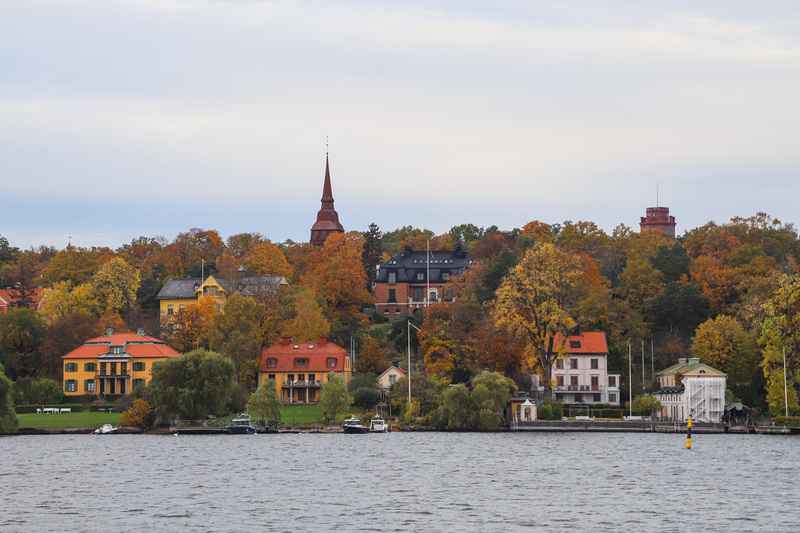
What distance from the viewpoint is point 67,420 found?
93250mm

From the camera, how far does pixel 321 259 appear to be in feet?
466

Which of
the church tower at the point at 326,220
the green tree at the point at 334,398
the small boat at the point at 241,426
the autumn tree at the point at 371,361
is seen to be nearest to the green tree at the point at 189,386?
the small boat at the point at 241,426

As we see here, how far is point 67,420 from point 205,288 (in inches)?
1568

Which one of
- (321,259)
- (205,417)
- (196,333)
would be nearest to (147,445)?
(205,417)

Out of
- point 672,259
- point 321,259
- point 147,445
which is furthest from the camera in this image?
point 321,259

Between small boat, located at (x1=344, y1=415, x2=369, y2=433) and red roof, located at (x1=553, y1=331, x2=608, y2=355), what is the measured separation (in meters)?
23.3

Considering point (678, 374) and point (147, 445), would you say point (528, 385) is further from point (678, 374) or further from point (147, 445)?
point (147, 445)

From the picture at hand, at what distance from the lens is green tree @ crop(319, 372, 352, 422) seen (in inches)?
3632

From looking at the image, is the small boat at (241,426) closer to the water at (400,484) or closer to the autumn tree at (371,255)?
the water at (400,484)

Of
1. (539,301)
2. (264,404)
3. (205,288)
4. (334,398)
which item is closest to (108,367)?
(264,404)

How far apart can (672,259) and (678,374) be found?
92.2 ft

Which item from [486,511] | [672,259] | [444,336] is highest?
[672,259]

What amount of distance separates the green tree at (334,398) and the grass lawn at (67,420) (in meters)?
19.0

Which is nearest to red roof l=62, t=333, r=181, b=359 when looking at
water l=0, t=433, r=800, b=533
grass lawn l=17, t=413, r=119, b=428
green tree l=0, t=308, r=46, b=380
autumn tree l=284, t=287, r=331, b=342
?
green tree l=0, t=308, r=46, b=380
